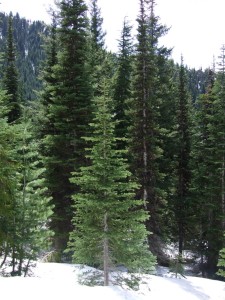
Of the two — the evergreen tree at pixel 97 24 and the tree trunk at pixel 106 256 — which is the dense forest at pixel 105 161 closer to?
the tree trunk at pixel 106 256

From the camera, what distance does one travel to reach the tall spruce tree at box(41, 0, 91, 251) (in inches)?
773

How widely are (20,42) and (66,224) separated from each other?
196423 mm

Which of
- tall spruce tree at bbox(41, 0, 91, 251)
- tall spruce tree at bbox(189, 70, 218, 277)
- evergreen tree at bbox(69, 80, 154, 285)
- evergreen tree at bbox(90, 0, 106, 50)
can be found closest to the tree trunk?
evergreen tree at bbox(69, 80, 154, 285)

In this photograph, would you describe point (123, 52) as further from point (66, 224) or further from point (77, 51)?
point (66, 224)

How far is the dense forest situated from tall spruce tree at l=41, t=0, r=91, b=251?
6 cm

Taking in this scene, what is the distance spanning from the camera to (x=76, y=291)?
7629 mm

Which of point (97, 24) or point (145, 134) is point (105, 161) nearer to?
point (145, 134)

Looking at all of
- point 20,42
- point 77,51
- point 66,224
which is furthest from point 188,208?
point 20,42

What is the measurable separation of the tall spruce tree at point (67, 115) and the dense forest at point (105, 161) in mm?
65

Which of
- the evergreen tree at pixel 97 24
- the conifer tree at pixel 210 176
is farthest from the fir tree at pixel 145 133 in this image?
the evergreen tree at pixel 97 24

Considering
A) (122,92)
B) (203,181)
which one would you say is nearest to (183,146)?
(203,181)

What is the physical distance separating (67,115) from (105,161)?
8712 mm

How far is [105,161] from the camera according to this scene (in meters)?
12.4

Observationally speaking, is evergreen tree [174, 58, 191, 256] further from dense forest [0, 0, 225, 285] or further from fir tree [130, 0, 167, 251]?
fir tree [130, 0, 167, 251]
